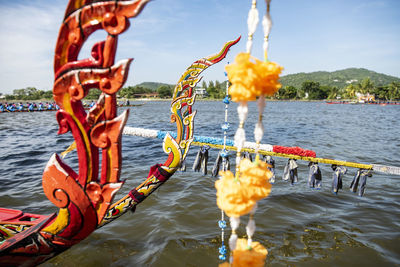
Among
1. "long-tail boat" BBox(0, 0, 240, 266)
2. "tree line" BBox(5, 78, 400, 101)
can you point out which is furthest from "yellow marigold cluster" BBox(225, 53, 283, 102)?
"tree line" BBox(5, 78, 400, 101)

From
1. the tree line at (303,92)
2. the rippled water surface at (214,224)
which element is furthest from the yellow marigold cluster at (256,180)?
the tree line at (303,92)

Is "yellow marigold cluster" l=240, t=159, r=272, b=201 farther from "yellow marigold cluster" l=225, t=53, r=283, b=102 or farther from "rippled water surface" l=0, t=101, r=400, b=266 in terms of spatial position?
"rippled water surface" l=0, t=101, r=400, b=266

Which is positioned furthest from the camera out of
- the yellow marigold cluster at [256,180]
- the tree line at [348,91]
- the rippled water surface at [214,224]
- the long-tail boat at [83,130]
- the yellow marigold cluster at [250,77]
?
the tree line at [348,91]

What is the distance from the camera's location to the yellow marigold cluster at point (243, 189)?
55.6 inches

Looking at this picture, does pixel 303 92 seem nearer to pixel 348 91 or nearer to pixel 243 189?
pixel 348 91

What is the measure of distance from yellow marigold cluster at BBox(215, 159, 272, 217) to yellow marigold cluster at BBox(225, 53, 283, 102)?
475mm

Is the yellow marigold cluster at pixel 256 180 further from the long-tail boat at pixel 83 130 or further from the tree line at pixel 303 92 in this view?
the tree line at pixel 303 92

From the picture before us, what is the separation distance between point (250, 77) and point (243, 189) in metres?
0.68

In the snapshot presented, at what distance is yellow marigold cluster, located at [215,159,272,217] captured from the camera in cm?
141

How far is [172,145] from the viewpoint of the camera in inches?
161

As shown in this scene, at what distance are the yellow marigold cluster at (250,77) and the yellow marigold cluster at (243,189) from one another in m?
0.47

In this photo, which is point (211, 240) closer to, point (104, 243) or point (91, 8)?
point (104, 243)

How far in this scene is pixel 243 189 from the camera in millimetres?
1433

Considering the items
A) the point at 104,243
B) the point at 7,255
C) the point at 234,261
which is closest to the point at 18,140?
the point at 104,243
